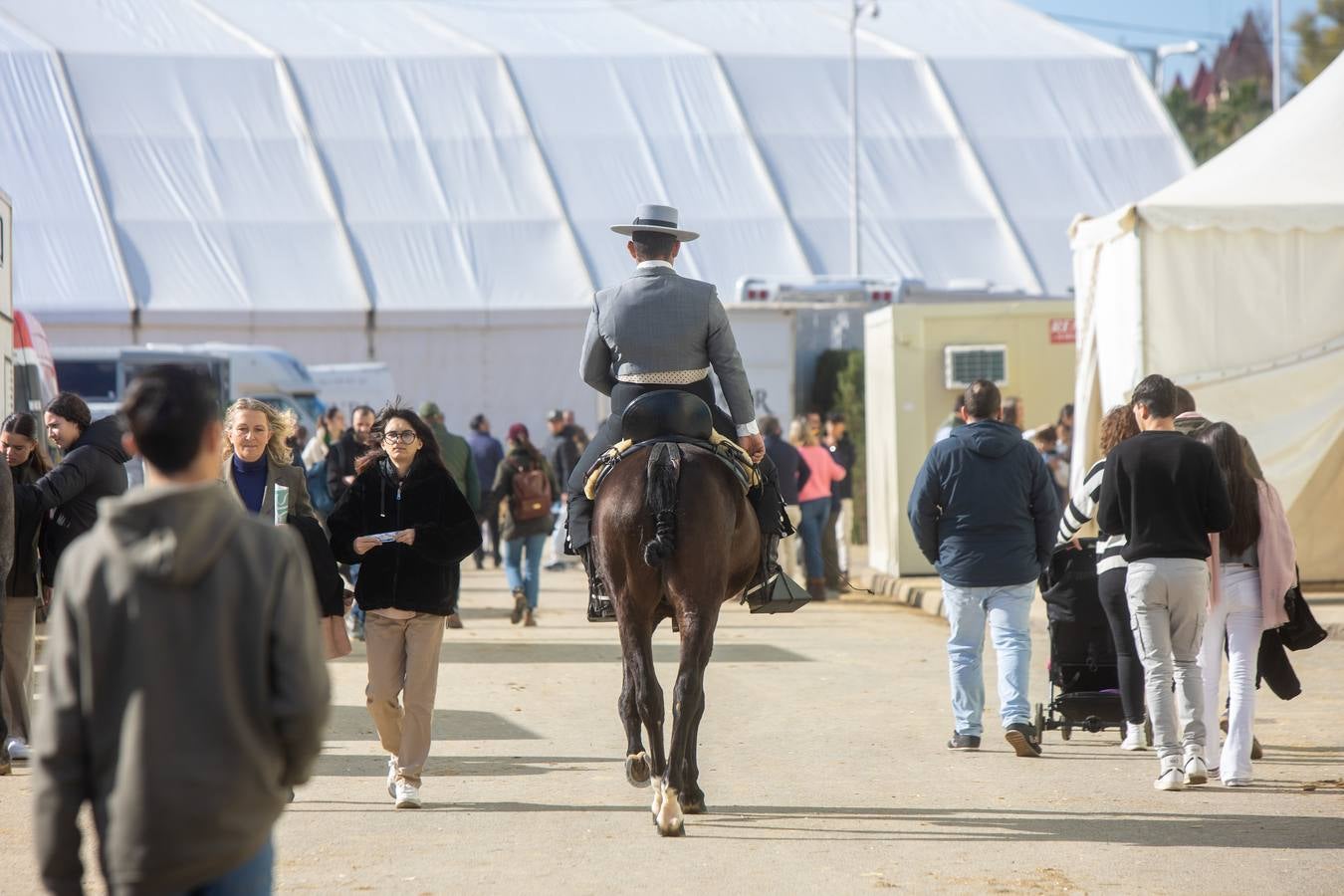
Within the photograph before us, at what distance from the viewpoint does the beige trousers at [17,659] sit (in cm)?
961

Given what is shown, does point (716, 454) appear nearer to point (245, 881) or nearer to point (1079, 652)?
point (1079, 652)

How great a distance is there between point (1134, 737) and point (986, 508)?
1371mm

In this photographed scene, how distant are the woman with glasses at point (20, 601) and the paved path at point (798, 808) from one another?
2.65 feet

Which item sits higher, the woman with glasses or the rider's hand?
the rider's hand

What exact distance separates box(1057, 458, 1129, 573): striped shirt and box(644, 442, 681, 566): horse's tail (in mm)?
2479

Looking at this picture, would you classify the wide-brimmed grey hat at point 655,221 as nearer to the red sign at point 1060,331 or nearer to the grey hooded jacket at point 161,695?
the grey hooded jacket at point 161,695

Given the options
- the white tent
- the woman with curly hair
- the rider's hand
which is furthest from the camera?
the white tent

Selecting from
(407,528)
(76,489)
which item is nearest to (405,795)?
(407,528)

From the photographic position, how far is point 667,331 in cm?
836

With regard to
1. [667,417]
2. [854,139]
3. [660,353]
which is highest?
[854,139]

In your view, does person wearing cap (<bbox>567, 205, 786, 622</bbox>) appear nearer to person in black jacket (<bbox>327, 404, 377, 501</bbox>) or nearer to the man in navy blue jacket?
the man in navy blue jacket

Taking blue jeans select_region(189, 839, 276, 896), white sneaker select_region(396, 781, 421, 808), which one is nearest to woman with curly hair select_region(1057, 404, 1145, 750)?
white sneaker select_region(396, 781, 421, 808)

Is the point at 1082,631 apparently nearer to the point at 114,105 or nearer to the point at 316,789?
the point at 316,789

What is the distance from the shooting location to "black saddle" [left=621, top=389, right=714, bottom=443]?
809cm
